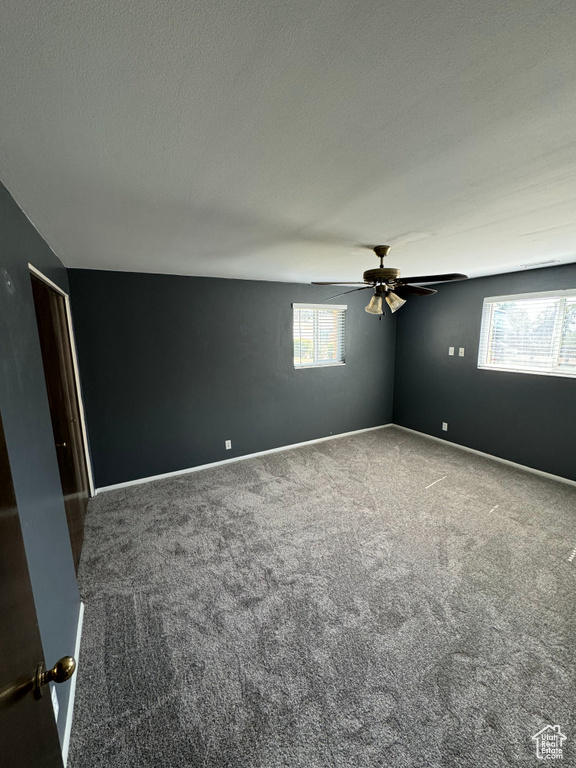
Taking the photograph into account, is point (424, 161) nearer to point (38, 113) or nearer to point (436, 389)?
point (38, 113)

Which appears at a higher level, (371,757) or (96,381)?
(96,381)

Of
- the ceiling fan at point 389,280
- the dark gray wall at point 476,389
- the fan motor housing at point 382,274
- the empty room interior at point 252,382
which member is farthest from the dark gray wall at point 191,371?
the fan motor housing at point 382,274

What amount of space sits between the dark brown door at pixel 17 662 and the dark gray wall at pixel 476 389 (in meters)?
4.35

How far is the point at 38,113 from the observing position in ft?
2.95

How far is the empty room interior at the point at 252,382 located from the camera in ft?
2.40

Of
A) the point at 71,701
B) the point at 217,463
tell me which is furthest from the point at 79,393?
the point at 71,701

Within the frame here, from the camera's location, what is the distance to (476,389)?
4090 mm

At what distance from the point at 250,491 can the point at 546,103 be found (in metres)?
→ 3.29

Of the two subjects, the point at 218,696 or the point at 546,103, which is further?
the point at 218,696

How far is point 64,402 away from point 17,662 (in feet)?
7.32

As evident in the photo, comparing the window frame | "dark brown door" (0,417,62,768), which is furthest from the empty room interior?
the window frame

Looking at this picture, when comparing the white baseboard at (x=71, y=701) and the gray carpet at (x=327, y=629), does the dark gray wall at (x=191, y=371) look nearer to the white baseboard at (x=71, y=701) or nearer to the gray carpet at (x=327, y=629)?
the gray carpet at (x=327, y=629)

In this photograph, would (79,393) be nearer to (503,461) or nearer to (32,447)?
(32,447)

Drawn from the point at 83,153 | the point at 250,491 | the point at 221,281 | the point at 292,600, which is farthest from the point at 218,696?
the point at 221,281
